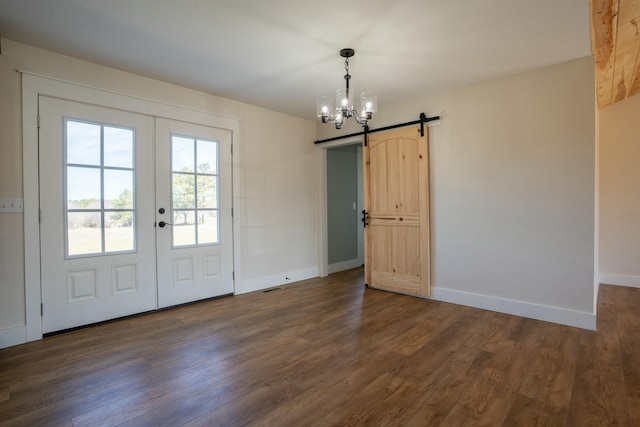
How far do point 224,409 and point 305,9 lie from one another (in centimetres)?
269

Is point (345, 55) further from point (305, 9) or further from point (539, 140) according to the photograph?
point (539, 140)

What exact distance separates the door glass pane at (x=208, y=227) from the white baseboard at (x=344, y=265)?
2.28m

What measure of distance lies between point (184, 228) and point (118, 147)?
1.11 metres

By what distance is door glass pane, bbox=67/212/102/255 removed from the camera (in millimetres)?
3023

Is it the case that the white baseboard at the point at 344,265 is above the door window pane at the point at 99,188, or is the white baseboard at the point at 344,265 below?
below

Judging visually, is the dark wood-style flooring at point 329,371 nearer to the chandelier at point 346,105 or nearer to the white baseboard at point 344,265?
the chandelier at point 346,105

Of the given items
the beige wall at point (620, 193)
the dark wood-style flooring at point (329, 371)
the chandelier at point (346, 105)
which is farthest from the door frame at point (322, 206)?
the beige wall at point (620, 193)

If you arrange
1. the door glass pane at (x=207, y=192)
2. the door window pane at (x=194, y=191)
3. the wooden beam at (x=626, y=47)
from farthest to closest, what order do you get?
the door glass pane at (x=207, y=192)
the door window pane at (x=194, y=191)
the wooden beam at (x=626, y=47)

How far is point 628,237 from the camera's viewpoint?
462 centimetres

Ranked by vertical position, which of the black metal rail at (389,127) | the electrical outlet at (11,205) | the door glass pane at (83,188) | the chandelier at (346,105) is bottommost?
the electrical outlet at (11,205)

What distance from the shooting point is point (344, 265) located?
5969 millimetres

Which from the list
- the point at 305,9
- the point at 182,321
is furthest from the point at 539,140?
the point at 182,321

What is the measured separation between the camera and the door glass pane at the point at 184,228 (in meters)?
3.72

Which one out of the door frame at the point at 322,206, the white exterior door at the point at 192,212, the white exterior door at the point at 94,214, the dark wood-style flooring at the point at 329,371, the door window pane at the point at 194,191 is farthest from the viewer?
the door frame at the point at 322,206
